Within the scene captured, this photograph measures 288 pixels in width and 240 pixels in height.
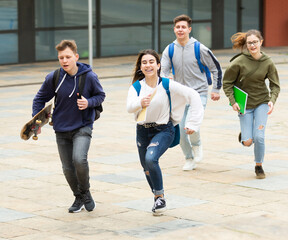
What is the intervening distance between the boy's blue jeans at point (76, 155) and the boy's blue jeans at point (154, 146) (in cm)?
52

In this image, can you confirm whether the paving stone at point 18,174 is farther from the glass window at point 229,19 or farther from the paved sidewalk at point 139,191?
the glass window at point 229,19

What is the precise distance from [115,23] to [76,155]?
19.8 m

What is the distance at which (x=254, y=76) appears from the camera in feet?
30.3

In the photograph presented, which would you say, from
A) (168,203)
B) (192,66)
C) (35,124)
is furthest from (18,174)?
(192,66)

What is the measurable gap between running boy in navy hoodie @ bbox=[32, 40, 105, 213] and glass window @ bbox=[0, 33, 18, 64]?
17.3 metres

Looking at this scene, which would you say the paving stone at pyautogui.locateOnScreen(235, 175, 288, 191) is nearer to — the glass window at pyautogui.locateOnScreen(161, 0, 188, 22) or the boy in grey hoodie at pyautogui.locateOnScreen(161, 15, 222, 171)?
the boy in grey hoodie at pyautogui.locateOnScreen(161, 15, 222, 171)

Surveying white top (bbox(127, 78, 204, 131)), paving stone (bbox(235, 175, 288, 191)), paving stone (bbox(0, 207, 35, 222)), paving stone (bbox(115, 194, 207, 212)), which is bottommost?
paving stone (bbox(235, 175, 288, 191))

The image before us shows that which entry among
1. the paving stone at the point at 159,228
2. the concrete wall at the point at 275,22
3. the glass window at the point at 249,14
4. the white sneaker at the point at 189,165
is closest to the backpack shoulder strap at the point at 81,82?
the paving stone at the point at 159,228

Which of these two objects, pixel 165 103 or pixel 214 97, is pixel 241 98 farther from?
pixel 165 103

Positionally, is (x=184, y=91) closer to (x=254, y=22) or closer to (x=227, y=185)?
(x=227, y=185)

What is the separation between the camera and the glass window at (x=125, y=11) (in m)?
26.8

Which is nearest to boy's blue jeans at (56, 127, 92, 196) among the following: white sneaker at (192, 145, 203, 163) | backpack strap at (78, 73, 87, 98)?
backpack strap at (78, 73, 87, 98)

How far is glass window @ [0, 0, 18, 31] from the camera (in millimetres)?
24469

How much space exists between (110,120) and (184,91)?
6.71m
